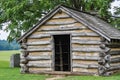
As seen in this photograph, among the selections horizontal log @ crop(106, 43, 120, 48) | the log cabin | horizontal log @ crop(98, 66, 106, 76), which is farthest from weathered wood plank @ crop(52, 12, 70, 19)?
horizontal log @ crop(98, 66, 106, 76)

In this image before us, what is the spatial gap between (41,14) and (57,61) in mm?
12235

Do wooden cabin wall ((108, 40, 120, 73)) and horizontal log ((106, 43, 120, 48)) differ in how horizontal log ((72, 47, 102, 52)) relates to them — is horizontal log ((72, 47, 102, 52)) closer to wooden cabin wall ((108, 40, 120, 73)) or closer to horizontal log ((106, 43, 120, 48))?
horizontal log ((106, 43, 120, 48))

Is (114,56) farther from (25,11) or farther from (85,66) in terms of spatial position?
(25,11)

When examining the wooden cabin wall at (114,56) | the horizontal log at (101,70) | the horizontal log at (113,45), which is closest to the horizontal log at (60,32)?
the horizontal log at (113,45)

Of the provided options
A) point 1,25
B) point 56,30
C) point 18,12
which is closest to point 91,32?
point 56,30

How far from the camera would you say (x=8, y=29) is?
113ft

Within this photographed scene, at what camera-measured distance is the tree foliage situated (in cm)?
3344

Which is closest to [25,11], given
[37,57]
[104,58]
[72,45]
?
[37,57]

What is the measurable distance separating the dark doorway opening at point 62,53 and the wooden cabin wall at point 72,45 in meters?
0.75

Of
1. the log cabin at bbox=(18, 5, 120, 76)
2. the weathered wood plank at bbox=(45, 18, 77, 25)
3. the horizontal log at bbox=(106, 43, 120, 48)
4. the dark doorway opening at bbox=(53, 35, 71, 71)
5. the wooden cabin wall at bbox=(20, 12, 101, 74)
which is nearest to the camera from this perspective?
the log cabin at bbox=(18, 5, 120, 76)

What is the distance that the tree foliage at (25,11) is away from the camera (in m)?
33.4

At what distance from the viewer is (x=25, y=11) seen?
114 ft

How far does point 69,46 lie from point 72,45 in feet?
5.06

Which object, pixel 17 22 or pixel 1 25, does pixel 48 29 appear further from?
pixel 1 25
